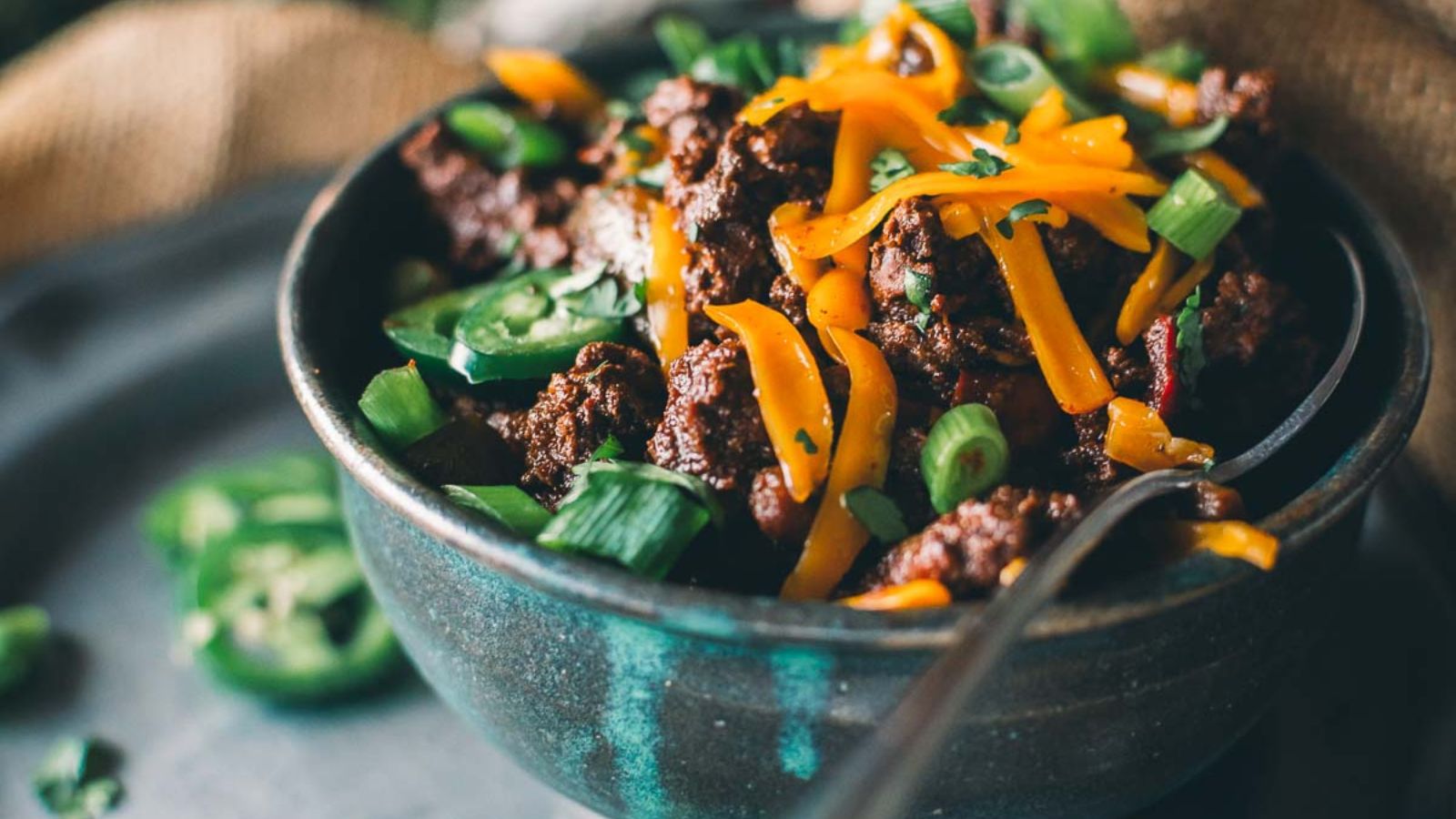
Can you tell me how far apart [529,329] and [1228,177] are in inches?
42.2

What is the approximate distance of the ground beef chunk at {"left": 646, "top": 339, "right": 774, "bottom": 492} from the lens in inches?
67.9

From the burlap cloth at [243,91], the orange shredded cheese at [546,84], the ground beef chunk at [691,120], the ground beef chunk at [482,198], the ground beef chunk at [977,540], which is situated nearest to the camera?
the ground beef chunk at [977,540]

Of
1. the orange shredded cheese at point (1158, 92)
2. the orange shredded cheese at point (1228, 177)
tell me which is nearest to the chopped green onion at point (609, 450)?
the orange shredded cheese at point (1228, 177)

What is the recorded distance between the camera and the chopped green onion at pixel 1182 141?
2096 mm

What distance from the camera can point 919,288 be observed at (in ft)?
5.84

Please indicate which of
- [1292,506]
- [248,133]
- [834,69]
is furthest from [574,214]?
[248,133]

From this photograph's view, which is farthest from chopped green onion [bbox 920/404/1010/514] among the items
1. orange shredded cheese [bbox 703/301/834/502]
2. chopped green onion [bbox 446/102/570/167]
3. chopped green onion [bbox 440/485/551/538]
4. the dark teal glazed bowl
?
chopped green onion [bbox 446/102/570/167]

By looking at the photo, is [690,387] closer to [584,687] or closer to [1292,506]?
[584,687]

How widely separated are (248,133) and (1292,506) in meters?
2.94

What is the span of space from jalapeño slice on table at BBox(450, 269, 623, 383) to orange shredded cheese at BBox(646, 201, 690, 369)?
0.07 metres

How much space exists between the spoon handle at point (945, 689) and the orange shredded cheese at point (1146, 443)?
0.15 meters

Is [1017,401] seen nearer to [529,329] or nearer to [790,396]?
[790,396]

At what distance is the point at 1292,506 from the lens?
1.58 meters

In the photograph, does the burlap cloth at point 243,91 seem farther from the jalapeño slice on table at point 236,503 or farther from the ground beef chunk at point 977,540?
the ground beef chunk at point 977,540
